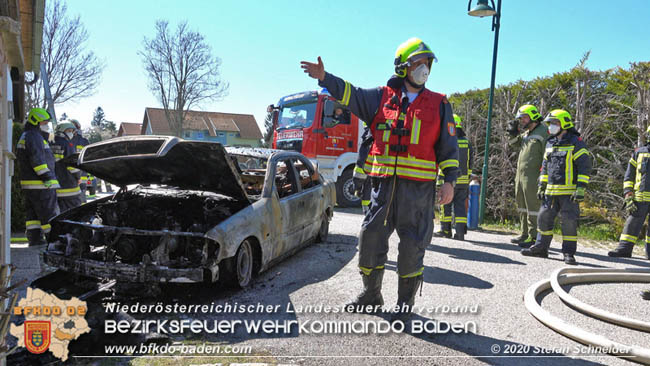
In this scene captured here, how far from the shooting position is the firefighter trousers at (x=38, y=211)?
20.3 ft

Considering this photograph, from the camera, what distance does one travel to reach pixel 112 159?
4.13 metres

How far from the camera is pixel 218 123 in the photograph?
50625 millimetres

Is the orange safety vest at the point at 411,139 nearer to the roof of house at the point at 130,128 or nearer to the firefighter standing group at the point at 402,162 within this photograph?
the firefighter standing group at the point at 402,162

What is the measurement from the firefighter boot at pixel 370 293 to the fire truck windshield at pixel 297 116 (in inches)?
312

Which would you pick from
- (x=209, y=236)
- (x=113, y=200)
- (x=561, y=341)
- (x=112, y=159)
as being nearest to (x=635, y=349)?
(x=561, y=341)

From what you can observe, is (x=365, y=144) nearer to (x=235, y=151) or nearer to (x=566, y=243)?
(x=235, y=151)

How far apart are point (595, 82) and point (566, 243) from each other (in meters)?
4.50

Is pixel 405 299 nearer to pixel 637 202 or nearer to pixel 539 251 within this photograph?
pixel 539 251

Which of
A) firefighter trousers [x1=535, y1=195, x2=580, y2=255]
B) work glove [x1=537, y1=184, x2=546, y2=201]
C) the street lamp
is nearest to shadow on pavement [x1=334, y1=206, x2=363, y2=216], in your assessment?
the street lamp

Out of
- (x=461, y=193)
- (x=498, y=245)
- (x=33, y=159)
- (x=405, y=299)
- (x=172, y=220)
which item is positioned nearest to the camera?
(x=405, y=299)

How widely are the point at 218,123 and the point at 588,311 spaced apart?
164 ft

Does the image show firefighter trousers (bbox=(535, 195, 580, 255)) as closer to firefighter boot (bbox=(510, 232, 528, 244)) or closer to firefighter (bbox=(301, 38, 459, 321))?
firefighter boot (bbox=(510, 232, 528, 244))

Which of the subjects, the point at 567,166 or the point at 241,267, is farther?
the point at 567,166

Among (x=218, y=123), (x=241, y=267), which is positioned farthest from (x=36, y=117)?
(x=218, y=123)
